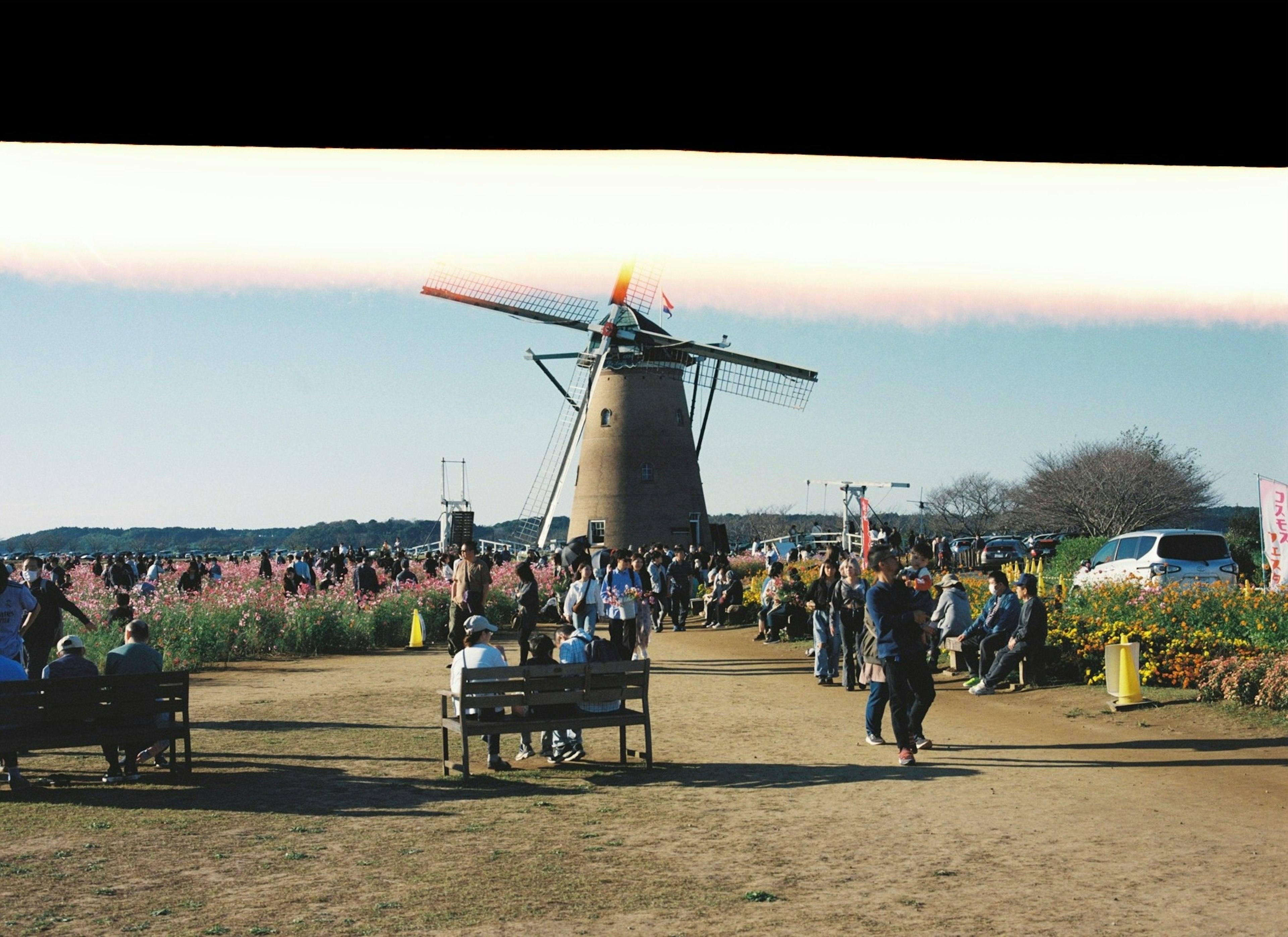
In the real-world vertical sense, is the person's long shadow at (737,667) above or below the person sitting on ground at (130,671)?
below

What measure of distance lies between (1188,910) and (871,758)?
3728mm

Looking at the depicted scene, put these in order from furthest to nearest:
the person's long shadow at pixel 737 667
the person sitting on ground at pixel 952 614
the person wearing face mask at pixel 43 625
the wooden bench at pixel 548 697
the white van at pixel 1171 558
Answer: the white van at pixel 1171 558 → the person's long shadow at pixel 737 667 → the person sitting on ground at pixel 952 614 → the person wearing face mask at pixel 43 625 → the wooden bench at pixel 548 697

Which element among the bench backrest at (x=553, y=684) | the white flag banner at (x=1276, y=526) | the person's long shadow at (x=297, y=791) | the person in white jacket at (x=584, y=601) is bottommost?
the person's long shadow at (x=297, y=791)

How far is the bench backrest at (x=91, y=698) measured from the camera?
7.44m

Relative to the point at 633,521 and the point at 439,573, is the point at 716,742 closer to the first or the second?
the point at 439,573

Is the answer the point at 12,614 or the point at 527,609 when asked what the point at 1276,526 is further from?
the point at 12,614

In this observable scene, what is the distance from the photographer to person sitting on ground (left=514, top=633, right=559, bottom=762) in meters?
8.29

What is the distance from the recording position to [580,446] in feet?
120

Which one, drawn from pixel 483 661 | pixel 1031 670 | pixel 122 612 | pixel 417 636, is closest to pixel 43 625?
pixel 122 612

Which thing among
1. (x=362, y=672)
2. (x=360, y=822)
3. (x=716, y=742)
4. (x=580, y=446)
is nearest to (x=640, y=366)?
(x=580, y=446)

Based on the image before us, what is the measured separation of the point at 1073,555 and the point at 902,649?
22.5 metres

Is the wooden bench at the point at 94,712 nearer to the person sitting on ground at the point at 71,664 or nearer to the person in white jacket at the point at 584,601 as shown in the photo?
the person sitting on ground at the point at 71,664

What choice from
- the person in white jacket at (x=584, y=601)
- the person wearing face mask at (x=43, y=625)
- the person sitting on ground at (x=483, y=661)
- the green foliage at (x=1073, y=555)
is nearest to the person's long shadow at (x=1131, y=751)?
the person sitting on ground at (x=483, y=661)

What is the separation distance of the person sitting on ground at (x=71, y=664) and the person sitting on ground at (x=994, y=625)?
8.38 meters
